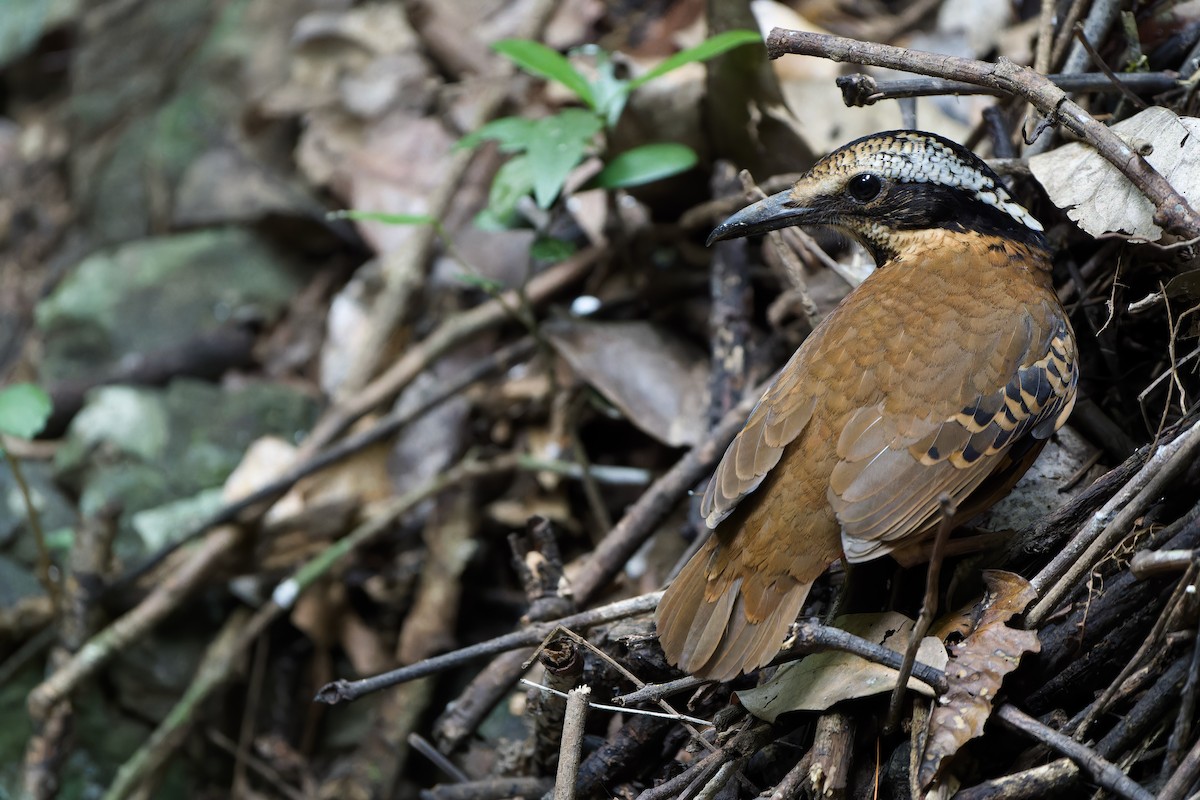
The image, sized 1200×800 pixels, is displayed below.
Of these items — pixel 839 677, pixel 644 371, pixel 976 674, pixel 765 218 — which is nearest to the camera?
pixel 976 674

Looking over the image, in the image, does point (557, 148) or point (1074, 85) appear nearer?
point (1074, 85)

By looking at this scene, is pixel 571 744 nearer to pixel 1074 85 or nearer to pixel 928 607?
pixel 928 607

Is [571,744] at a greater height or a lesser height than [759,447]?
lesser

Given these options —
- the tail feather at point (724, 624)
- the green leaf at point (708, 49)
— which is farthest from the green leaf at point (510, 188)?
the tail feather at point (724, 624)

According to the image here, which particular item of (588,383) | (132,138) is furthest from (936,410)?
(132,138)

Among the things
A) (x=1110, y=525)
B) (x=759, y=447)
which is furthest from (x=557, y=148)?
(x=1110, y=525)

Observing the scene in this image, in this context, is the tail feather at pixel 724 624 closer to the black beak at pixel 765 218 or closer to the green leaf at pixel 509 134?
the black beak at pixel 765 218

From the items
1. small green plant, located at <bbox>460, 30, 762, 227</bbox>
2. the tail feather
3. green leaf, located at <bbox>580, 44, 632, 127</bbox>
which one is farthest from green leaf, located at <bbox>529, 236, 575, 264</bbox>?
the tail feather
